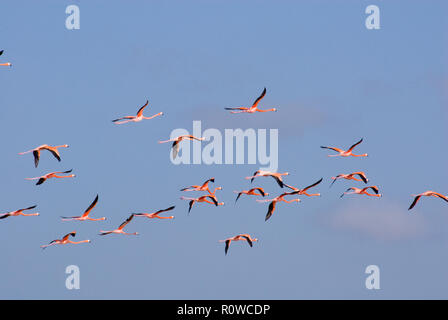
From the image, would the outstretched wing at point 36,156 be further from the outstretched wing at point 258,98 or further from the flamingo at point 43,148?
→ the outstretched wing at point 258,98

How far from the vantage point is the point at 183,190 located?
44.0 metres

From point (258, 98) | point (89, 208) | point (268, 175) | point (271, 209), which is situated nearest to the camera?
point (268, 175)

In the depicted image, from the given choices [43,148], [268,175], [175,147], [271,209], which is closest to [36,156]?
[43,148]

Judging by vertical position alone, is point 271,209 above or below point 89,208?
below

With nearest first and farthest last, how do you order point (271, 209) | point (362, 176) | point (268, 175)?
1. point (268, 175)
2. point (271, 209)
3. point (362, 176)

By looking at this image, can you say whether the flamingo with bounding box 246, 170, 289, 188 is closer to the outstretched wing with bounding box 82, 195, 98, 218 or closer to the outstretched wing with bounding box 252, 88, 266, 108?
the outstretched wing with bounding box 252, 88, 266, 108

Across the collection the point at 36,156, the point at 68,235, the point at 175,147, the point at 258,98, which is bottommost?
the point at 68,235

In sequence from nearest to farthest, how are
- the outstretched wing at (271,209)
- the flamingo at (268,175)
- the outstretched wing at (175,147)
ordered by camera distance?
the flamingo at (268,175), the outstretched wing at (271,209), the outstretched wing at (175,147)

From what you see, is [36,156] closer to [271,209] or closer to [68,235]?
[68,235]

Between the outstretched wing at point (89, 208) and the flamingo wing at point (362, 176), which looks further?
the flamingo wing at point (362, 176)

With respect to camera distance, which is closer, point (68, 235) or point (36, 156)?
point (36, 156)
